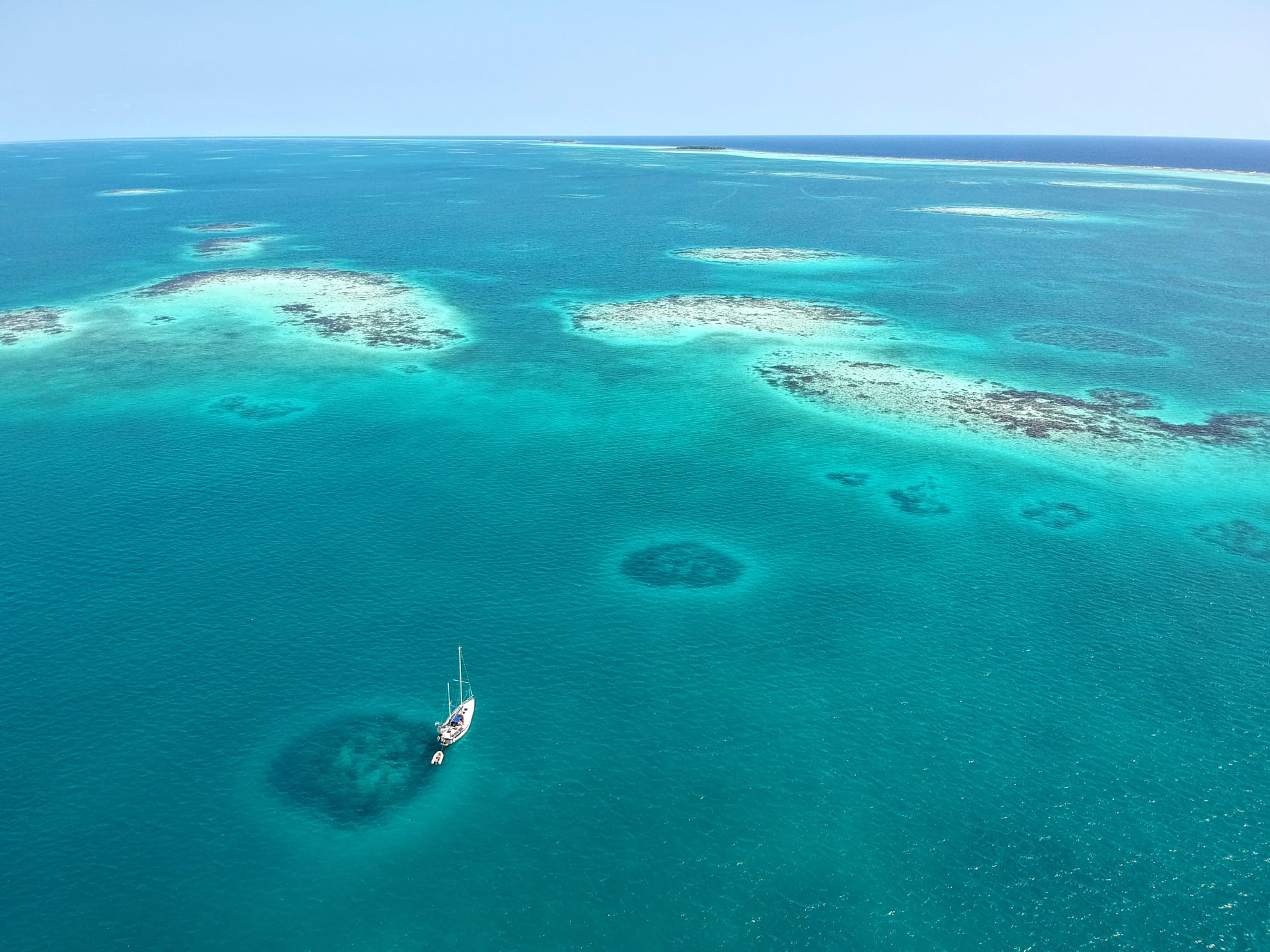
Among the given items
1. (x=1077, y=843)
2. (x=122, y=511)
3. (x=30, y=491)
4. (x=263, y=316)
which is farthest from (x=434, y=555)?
(x=263, y=316)

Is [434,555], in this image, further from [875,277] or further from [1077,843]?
[875,277]

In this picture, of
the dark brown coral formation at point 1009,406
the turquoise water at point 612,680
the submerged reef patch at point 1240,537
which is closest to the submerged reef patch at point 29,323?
the turquoise water at point 612,680

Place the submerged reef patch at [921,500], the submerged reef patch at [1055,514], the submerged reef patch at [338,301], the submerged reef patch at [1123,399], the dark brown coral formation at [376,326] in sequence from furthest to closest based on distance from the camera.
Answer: the submerged reef patch at [338,301], the dark brown coral formation at [376,326], the submerged reef patch at [1123,399], the submerged reef patch at [921,500], the submerged reef patch at [1055,514]

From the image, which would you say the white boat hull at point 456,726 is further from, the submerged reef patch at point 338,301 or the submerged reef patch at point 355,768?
the submerged reef patch at point 338,301

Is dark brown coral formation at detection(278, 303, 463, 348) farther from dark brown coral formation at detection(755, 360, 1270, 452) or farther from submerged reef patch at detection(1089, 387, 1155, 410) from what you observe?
submerged reef patch at detection(1089, 387, 1155, 410)

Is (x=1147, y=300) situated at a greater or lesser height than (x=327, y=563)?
greater
